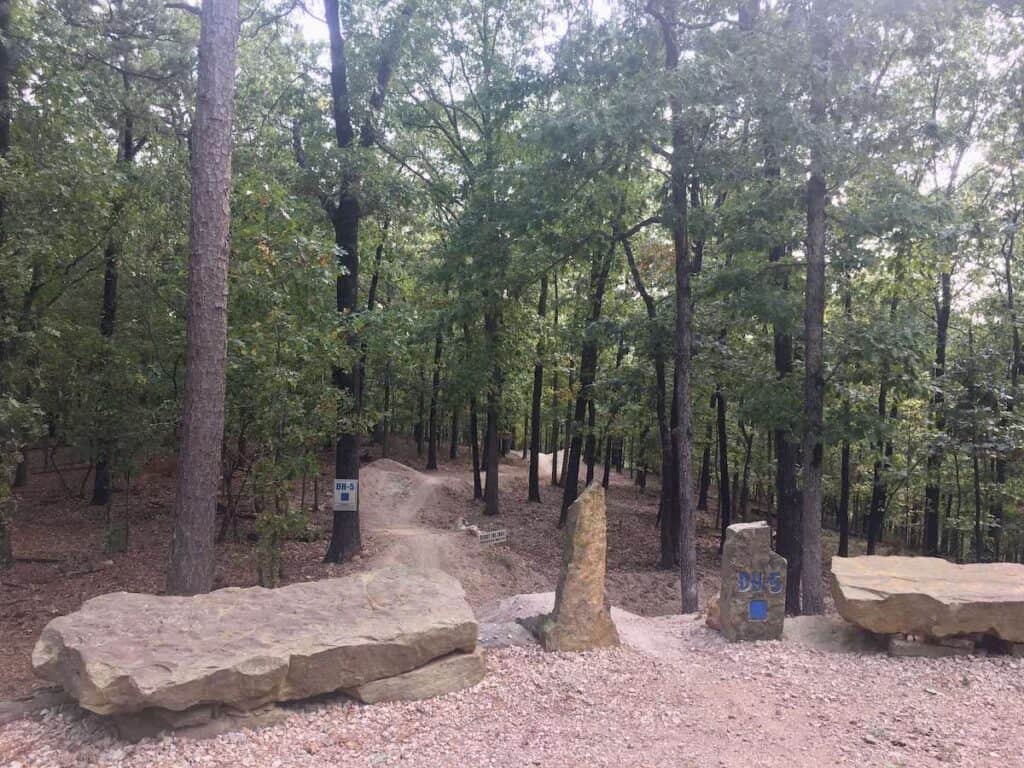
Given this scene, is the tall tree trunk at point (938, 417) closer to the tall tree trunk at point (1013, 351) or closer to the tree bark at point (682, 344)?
the tall tree trunk at point (1013, 351)

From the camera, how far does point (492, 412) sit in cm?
1711

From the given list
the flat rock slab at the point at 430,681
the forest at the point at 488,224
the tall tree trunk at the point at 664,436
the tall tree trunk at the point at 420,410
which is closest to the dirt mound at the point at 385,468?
the tall tree trunk at the point at 420,410

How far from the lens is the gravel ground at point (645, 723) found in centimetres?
399

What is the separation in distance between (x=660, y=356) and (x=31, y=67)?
11032mm

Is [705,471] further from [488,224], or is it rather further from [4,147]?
[4,147]

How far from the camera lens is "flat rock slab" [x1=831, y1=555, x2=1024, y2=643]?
5.82 metres

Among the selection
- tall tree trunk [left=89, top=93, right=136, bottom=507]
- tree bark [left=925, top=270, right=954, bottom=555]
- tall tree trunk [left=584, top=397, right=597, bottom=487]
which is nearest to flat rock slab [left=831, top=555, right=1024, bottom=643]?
tree bark [left=925, top=270, right=954, bottom=555]

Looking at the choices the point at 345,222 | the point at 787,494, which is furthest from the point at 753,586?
the point at 345,222

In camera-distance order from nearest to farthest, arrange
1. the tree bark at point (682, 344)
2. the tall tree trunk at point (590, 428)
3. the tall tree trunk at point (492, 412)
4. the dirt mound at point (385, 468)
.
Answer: the tree bark at point (682, 344)
the tall tree trunk at point (492, 412)
the tall tree trunk at point (590, 428)
the dirt mound at point (385, 468)

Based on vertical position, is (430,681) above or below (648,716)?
above

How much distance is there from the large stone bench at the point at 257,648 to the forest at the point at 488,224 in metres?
1.38

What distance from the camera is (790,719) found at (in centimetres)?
477

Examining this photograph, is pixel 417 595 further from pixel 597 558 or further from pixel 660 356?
pixel 660 356

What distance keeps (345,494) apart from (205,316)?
5.62 m
